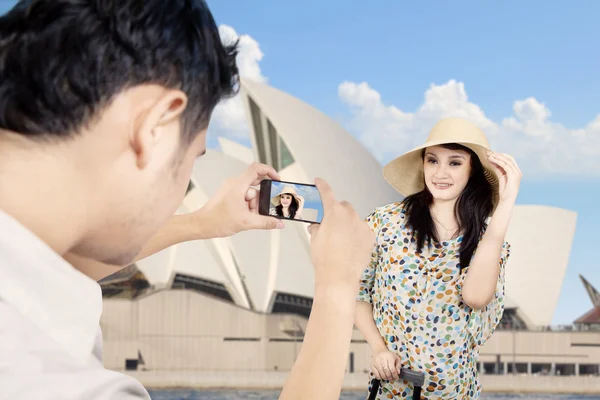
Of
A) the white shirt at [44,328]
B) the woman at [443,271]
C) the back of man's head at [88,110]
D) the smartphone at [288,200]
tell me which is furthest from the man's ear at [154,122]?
the woman at [443,271]

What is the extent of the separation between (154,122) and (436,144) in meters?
1.49

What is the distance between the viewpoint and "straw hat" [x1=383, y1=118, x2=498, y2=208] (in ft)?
6.30

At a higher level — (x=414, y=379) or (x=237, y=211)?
(x=237, y=211)

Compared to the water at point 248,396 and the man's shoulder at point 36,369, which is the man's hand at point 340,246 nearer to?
the man's shoulder at point 36,369

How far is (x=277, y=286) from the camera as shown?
46.7 feet

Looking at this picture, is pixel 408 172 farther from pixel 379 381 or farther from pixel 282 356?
pixel 282 356

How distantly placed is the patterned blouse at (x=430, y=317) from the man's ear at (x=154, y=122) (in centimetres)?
131

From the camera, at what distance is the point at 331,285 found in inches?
28.1

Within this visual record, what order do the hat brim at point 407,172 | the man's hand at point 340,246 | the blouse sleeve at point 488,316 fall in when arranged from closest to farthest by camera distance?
the man's hand at point 340,246 → the blouse sleeve at point 488,316 → the hat brim at point 407,172

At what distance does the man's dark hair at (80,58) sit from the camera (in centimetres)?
55

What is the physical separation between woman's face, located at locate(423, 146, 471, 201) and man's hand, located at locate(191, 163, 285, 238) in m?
0.81

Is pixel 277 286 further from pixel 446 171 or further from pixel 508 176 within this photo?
pixel 508 176

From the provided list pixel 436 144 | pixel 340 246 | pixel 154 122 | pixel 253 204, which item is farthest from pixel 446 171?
pixel 154 122

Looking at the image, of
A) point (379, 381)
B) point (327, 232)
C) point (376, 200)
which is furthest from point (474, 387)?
point (376, 200)
